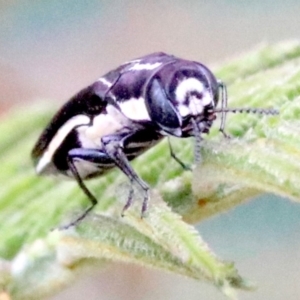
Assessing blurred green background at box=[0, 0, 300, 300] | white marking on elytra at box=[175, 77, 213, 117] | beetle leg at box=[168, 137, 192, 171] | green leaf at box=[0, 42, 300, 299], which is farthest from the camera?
blurred green background at box=[0, 0, 300, 300]

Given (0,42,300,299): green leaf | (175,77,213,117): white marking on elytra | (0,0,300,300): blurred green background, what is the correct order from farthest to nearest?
(0,0,300,300): blurred green background → (175,77,213,117): white marking on elytra → (0,42,300,299): green leaf

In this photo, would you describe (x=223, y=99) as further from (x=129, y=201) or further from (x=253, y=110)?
(x=129, y=201)

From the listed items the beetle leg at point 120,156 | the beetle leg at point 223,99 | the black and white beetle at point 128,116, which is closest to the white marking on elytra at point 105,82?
the black and white beetle at point 128,116

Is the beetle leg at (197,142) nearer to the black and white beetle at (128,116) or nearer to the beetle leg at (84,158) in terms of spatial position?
the black and white beetle at (128,116)

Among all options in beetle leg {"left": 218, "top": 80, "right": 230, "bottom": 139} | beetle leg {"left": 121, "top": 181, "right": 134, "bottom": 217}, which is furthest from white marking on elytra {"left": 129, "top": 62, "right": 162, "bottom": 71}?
beetle leg {"left": 121, "top": 181, "right": 134, "bottom": 217}

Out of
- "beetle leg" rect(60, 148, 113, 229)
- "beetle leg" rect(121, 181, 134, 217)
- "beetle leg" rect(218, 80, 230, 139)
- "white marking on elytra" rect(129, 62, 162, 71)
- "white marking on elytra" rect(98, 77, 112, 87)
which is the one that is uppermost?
"white marking on elytra" rect(129, 62, 162, 71)

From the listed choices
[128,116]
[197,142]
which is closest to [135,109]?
[128,116]

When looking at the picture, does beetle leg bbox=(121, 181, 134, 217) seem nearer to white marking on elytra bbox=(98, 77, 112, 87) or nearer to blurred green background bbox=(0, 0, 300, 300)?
white marking on elytra bbox=(98, 77, 112, 87)
